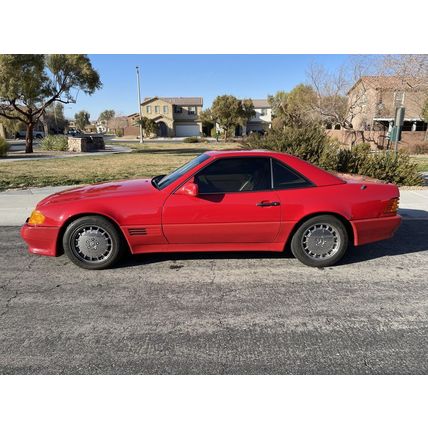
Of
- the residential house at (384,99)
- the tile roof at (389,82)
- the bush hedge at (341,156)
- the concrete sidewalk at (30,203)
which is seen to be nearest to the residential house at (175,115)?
the residential house at (384,99)

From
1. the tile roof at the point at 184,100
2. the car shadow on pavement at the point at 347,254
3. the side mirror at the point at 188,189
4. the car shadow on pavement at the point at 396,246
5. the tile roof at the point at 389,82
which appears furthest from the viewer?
the tile roof at the point at 184,100

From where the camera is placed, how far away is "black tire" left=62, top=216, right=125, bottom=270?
3607mm

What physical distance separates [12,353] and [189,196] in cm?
217

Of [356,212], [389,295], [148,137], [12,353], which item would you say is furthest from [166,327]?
[148,137]

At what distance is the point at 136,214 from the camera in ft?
11.7

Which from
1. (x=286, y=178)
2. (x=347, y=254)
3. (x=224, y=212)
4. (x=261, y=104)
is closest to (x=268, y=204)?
(x=286, y=178)

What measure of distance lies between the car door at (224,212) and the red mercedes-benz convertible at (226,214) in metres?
0.01

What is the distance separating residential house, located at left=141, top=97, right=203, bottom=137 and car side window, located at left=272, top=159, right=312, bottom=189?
192 feet

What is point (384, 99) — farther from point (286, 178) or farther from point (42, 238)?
point (42, 238)

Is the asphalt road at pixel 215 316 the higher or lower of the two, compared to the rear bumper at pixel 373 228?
lower

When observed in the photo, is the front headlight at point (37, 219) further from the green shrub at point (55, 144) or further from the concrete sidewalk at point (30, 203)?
the green shrub at point (55, 144)

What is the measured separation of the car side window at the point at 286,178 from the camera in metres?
3.74

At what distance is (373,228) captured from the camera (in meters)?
3.80

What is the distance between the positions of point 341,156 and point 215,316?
26.3ft
